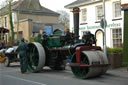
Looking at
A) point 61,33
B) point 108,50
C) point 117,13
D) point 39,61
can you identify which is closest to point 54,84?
point 39,61

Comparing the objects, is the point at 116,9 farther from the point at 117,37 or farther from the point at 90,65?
the point at 90,65

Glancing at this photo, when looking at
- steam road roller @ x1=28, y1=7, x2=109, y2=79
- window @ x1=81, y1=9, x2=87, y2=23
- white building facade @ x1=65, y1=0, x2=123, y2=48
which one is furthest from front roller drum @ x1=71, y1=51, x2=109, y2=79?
window @ x1=81, y1=9, x2=87, y2=23

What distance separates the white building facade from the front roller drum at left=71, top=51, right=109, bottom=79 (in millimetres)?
9915

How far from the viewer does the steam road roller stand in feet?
30.4

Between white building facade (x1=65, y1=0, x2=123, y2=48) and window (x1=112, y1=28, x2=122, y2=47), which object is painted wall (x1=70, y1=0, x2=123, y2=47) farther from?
window (x1=112, y1=28, x2=122, y2=47)

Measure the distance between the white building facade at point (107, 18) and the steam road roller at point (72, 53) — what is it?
892 cm

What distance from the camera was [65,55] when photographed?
11164mm

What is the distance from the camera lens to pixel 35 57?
11.7 m

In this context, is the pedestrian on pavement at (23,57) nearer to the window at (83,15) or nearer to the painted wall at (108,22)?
the painted wall at (108,22)

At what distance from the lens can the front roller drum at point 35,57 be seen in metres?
11.1

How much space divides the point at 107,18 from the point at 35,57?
10.9m

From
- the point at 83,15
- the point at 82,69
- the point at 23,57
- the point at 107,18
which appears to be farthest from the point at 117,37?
the point at 82,69

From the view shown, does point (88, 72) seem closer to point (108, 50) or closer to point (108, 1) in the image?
point (108, 50)

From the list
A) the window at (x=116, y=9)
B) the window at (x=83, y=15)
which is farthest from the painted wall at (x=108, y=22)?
the window at (x=83, y=15)
